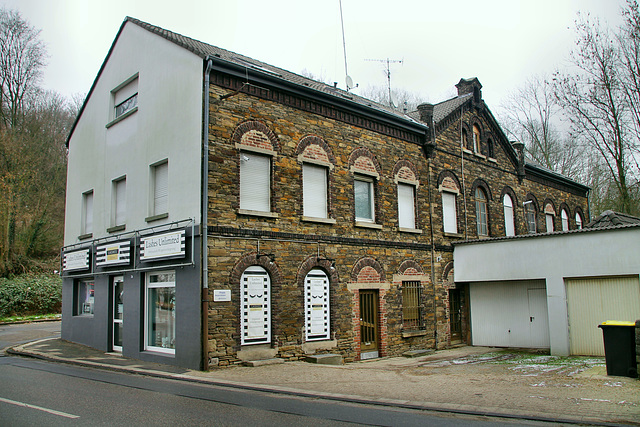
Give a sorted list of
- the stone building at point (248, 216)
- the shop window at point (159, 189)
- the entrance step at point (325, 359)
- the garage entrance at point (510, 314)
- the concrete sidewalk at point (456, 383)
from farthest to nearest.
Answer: the garage entrance at point (510, 314) → the shop window at point (159, 189) → the entrance step at point (325, 359) → the stone building at point (248, 216) → the concrete sidewalk at point (456, 383)

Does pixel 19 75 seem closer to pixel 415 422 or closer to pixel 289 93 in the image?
pixel 289 93

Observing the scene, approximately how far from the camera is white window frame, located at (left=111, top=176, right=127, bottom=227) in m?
16.3

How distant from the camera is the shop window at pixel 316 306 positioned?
586 inches

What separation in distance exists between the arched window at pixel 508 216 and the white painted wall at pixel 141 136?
15.9 metres

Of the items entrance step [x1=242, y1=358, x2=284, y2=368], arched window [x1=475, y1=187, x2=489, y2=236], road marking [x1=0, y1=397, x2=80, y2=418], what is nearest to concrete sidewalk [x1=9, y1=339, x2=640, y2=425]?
entrance step [x1=242, y1=358, x2=284, y2=368]

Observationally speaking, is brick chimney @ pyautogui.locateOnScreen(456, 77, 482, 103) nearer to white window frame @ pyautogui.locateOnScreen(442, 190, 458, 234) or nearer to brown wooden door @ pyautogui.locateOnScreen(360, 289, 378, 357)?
white window frame @ pyautogui.locateOnScreen(442, 190, 458, 234)

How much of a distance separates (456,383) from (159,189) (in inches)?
372

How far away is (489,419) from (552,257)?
37.2 ft

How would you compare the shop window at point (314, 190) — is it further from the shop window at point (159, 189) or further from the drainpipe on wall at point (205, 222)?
the shop window at point (159, 189)

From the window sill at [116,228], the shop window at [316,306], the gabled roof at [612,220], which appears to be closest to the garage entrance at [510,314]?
the gabled roof at [612,220]

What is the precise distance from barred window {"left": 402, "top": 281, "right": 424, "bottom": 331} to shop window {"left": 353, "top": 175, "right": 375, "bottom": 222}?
113 inches

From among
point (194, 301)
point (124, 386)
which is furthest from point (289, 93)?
point (124, 386)

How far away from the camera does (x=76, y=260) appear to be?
17812 millimetres

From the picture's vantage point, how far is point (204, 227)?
12578mm
